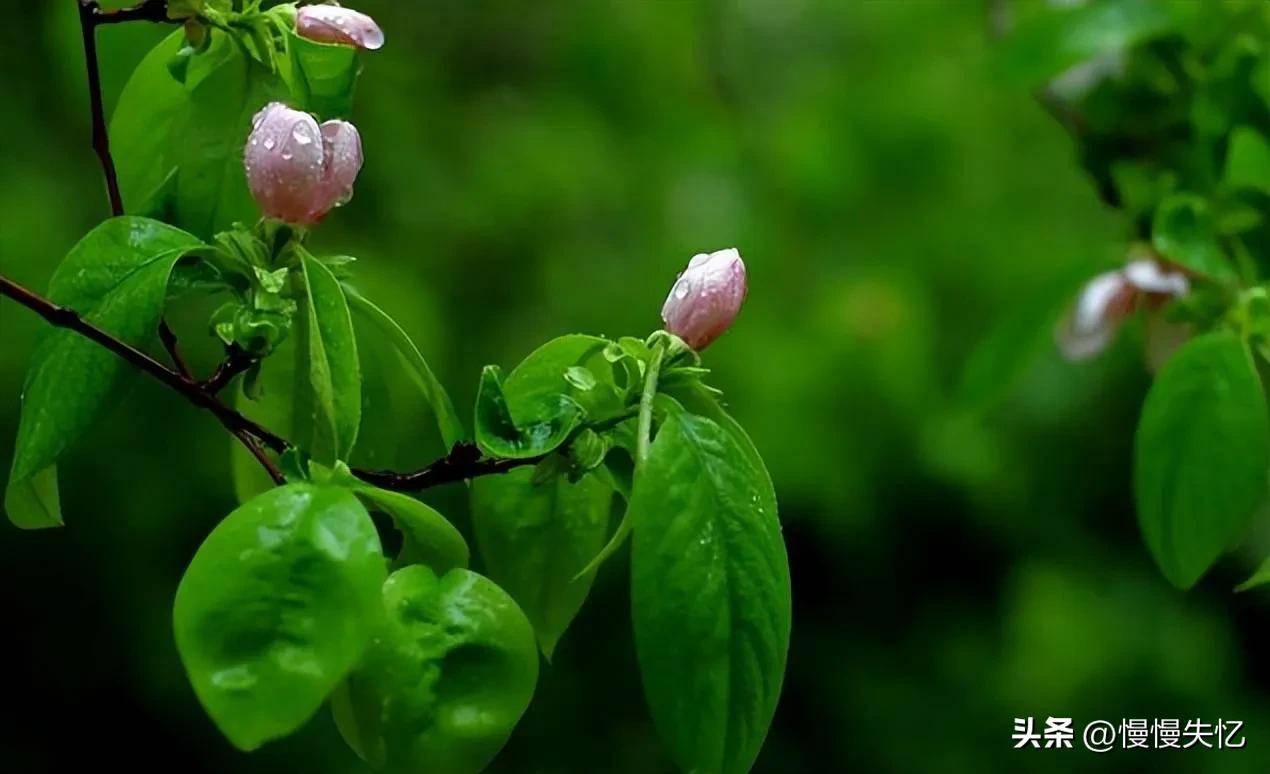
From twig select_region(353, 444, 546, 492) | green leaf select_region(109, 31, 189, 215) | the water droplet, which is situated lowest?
twig select_region(353, 444, 546, 492)

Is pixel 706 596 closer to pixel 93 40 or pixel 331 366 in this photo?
pixel 331 366

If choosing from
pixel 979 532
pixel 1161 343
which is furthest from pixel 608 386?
pixel 979 532

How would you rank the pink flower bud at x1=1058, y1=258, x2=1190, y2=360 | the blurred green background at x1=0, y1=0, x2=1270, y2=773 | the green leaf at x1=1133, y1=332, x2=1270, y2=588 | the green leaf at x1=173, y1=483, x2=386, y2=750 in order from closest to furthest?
the green leaf at x1=173, y1=483, x2=386, y2=750 → the green leaf at x1=1133, y1=332, x2=1270, y2=588 → the pink flower bud at x1=1058, y1=258, x2=1190, y2=360 → the blurred green background at x1=0, y1=0, x2=1270, y2=773

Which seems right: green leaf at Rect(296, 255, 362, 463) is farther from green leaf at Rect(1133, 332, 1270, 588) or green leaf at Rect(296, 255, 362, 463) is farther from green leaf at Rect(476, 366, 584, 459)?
green leaf at Rect(1133, 332, 1270, 588)

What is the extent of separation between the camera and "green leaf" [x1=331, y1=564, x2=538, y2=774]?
11.7 inches

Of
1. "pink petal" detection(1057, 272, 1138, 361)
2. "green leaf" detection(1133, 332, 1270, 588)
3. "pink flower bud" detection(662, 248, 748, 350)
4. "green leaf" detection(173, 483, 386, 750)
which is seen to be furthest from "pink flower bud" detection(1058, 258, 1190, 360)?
"green leaf" detection(173, 483, 386, 750)

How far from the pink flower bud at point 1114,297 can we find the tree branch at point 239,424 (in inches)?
13.6

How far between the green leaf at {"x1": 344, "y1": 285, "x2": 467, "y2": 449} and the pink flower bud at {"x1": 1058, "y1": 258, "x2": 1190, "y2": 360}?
346 millimetres

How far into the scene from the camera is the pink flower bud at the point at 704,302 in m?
0.34

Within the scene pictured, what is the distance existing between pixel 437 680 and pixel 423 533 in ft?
0.11

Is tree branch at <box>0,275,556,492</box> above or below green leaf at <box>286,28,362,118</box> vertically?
below

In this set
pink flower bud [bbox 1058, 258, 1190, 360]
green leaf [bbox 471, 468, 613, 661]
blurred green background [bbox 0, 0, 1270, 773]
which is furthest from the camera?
blurred green background [bbox 0, 0, 1270, 773]

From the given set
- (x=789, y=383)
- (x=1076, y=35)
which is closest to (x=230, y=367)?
(x=1076, y=35)

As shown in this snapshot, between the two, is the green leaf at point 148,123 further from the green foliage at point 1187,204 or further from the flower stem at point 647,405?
the green foliage at point 1187,204
